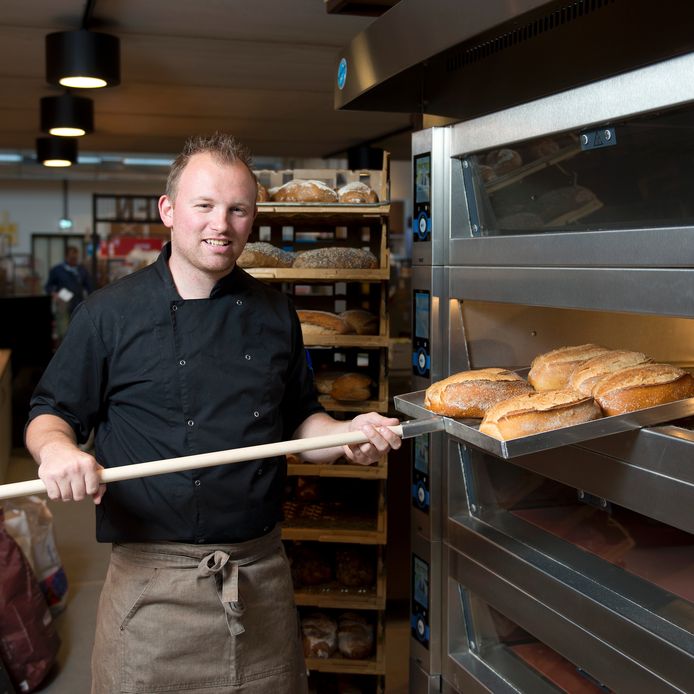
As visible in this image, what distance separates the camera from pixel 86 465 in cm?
138

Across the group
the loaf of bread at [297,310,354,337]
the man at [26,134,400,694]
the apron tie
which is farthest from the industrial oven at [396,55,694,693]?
the loaf of bread at [297,310,354,337]

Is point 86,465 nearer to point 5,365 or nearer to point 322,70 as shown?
point 322,70

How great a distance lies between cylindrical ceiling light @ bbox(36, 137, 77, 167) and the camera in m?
8.40

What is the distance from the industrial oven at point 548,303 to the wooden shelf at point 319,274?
2.03 feet

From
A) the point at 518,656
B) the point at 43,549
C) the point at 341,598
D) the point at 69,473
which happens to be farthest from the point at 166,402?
the point at 43,549

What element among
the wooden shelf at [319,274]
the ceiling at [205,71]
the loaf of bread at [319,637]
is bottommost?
the loaf of bread at [319,637]

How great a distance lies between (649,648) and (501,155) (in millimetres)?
862

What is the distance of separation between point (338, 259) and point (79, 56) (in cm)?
244

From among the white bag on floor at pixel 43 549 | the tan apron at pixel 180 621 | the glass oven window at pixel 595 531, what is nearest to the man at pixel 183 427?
A: the tan apron at pixel 180 621

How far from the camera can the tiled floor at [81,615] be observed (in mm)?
3264

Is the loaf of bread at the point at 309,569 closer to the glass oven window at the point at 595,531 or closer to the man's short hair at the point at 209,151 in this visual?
the glass oven window at the point at 595,531

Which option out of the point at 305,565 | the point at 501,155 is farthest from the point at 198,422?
the point at 305,565

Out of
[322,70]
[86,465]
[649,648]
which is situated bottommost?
[649,648]

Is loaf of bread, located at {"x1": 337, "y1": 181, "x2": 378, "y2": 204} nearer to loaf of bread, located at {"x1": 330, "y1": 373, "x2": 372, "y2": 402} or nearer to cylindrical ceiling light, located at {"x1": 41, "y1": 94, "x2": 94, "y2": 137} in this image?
loaf of bread, located at {"x1": 330, "y1": 373, "x2": 372, "y2": 402}
